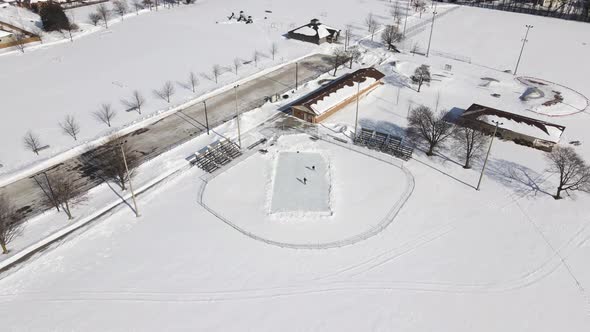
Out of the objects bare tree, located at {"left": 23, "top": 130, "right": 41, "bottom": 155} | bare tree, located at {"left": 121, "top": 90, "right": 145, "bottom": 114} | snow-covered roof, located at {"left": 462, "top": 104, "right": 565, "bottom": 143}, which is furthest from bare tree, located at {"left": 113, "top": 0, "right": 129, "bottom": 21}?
snow-covered roof, located at {"left": 462, "top": 104, "right": 565, "bottom": 143}

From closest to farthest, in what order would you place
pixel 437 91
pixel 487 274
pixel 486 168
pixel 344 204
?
pixel 487 274
pixel 344 204
pixel 486 168
pixel 437 91

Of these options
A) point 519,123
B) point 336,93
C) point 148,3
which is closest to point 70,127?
point 336,93

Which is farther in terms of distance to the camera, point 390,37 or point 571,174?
point 390,37

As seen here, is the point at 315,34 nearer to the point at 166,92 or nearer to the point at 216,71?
the point at 216,71

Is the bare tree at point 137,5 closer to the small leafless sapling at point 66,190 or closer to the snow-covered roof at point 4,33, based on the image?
the snow-covered roof at point 4,33

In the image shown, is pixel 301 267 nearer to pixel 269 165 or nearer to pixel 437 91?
pixel 269 165

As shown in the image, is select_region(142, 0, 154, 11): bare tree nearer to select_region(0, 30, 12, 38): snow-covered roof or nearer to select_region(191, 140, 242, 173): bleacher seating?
select_region(0, 30, 12, 38): snow-covered roof

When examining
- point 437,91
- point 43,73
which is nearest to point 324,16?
point 437,91

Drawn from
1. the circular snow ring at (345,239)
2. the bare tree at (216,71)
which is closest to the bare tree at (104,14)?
the bare tree at (216,71)
